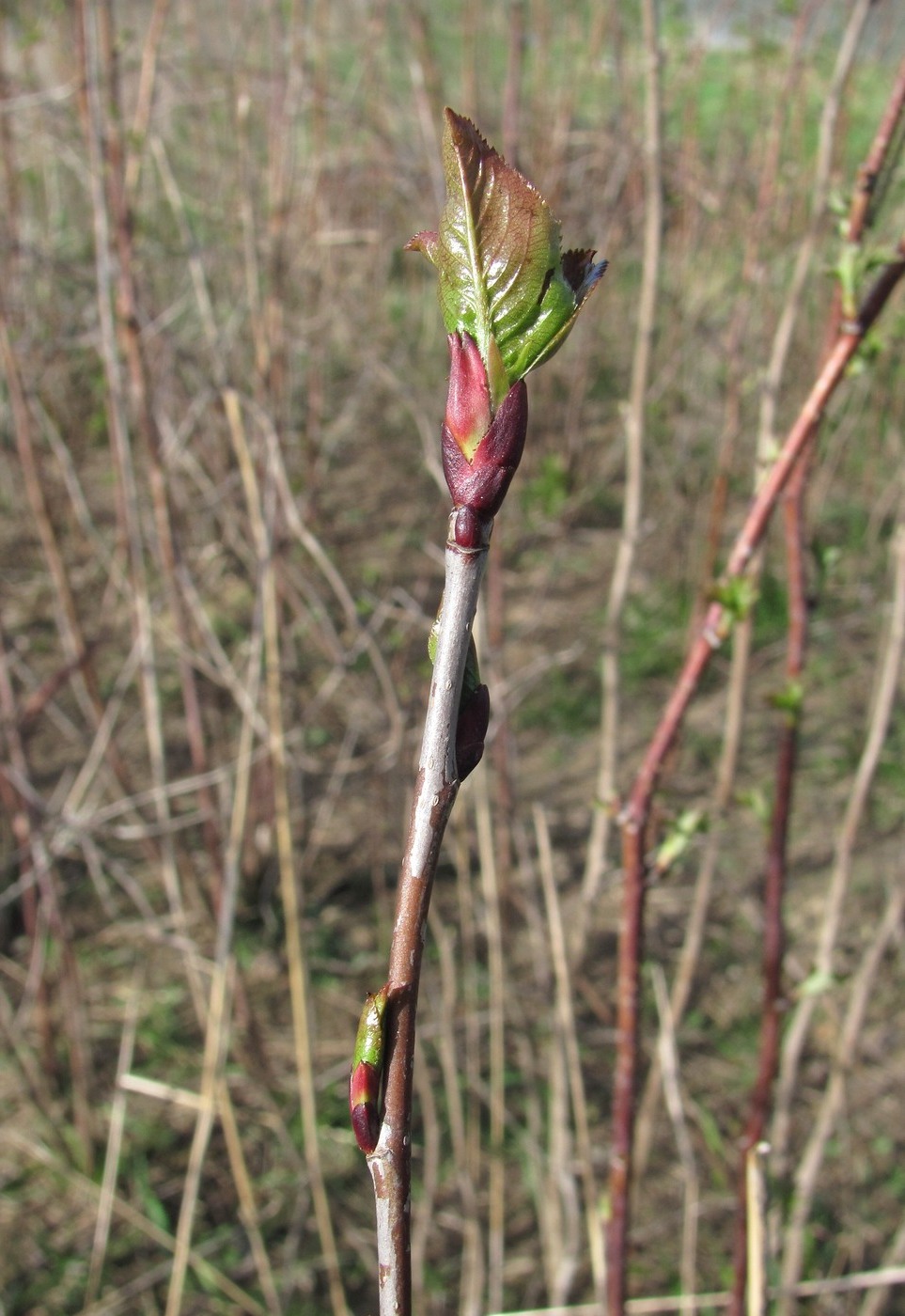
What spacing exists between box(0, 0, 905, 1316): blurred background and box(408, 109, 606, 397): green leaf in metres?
0.44

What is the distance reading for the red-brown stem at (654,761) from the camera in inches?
26.1

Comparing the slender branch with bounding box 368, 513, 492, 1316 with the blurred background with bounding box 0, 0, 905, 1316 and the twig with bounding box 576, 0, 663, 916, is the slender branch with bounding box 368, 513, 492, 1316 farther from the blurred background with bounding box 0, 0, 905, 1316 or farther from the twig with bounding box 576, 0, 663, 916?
the twig with bounding box 576, 0, 663, 916

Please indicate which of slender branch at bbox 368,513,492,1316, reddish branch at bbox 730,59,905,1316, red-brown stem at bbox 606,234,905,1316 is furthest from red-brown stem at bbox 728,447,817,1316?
slender branch at bbox 368,513,492,1316

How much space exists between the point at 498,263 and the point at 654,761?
1.58ft

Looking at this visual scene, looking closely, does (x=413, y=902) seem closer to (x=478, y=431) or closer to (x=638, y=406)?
(x=478, y=431)

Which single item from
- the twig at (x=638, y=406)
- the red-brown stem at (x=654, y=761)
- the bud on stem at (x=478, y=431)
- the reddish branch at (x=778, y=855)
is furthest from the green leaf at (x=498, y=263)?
the twig at (x=638, y=406)

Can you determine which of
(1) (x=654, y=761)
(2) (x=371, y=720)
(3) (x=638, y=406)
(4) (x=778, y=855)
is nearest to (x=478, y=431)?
(1) (x=654, y=761)

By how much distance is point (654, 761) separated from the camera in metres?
0.71

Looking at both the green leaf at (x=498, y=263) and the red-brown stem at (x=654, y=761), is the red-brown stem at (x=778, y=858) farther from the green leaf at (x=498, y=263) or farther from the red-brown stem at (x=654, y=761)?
the green leaf at (x=498, y=263)

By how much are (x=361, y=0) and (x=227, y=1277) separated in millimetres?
2823

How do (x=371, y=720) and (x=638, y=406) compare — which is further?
(x=371, y=720)

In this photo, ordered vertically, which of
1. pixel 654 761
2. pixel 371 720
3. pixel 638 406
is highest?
pixel 638 406

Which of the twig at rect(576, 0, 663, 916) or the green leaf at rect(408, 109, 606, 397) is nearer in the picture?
the green leaf at rect(408, 109, 606, 397)

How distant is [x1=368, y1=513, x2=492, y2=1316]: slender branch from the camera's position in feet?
0.95
